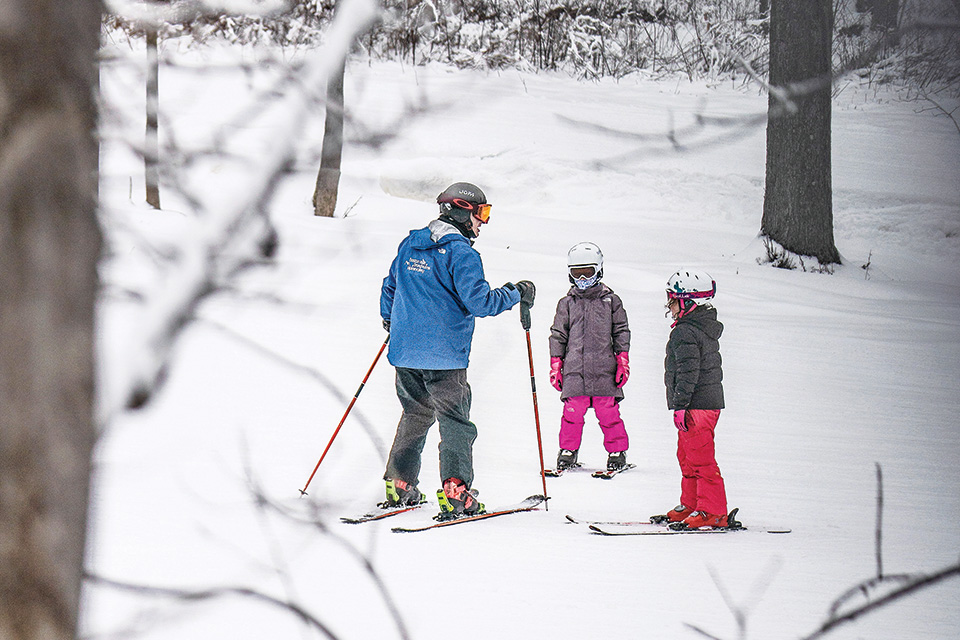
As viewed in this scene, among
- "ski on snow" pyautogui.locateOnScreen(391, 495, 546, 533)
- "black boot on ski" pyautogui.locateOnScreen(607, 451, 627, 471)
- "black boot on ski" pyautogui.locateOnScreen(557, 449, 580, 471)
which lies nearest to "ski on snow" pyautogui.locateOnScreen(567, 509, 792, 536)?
"ski on snow" pyautogui.locateOnScreen(391, 495, 546, 533)

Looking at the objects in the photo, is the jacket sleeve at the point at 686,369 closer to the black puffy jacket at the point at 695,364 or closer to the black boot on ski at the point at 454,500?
the black puffy jacket at the point at 695,364

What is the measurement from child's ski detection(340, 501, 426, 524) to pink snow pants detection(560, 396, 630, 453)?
1.50 metres

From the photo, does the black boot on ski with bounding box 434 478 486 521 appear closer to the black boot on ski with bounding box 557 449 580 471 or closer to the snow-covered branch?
the black boot on ski with bounding box 557 449 580 471

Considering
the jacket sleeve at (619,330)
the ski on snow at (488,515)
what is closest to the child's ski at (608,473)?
the jacket sleeve at (619,330)

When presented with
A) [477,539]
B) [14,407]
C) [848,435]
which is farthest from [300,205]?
[14,407]

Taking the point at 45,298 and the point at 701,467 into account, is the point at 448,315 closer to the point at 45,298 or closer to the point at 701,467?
the point at 701,467

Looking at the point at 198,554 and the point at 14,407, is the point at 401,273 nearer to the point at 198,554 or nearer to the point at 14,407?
the point at 198,554

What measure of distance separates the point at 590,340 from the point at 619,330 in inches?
8.3

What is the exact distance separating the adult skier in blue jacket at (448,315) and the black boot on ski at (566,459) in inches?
58.4

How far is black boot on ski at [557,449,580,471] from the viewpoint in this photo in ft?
20.8

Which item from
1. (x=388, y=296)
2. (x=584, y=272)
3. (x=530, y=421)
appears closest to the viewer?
(x=388, y=296)

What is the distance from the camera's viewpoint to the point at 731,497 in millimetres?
5641

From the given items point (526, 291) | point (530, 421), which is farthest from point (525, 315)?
point (530, 421)

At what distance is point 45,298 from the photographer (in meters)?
1.07
